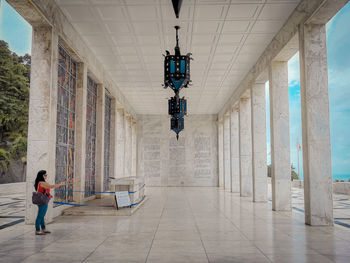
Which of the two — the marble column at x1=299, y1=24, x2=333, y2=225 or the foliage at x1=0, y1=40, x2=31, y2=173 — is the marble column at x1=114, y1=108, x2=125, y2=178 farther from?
the marble column at x1=299, y1=24, x2=333, y2=225

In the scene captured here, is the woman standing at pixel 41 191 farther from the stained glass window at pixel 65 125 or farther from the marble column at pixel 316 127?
the marble column at pixel 316 127

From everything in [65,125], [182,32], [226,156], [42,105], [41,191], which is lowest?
[41,191]

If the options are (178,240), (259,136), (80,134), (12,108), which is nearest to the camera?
(178,240)

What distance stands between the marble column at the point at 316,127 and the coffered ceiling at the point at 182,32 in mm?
1237

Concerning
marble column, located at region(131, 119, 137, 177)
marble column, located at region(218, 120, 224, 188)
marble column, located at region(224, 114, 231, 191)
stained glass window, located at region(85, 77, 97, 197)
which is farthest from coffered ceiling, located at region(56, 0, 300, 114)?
marble column, located at region(218, 120, 224, 188)

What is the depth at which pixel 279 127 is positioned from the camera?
11.0 metres

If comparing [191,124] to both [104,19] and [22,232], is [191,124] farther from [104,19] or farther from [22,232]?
[22,232]

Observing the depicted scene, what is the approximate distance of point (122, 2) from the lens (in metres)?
8.17

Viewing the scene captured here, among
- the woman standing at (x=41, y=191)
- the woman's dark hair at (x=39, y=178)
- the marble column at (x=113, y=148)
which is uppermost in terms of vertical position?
the marble column at (x=113, y=148)

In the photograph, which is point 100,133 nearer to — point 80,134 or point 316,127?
point 80,134

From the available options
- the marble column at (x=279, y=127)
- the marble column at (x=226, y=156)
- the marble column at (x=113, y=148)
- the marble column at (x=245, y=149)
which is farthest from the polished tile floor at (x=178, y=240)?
the marble column at (x=226, y=156)

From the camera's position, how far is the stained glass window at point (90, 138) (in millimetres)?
12648

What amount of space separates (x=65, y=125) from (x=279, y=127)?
23.7 feet

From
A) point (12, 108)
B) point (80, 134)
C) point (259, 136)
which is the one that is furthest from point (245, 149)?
point (12, 108)
